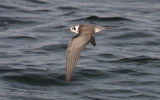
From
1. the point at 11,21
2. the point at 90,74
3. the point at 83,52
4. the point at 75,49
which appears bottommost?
the point at 90,74

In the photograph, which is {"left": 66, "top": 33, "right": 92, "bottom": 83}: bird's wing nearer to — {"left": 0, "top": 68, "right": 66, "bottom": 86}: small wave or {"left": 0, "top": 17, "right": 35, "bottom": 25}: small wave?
{"left": 0, "top": 68, "right": 66, "bottom": 86}: small wave

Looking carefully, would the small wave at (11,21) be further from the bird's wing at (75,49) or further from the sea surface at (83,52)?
the bird's wing at (75,49)

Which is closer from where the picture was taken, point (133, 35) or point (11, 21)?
point (133, 35)

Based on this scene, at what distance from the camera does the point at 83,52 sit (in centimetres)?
1602

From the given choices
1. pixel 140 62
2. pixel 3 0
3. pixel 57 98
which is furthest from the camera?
pixel 3 0

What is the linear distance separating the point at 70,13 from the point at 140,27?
288 centimetres

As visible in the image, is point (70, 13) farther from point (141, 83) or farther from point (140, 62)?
point (141, 83)

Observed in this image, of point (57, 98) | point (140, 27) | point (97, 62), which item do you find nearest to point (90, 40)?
point (57, 98)

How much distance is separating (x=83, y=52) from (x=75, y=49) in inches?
214

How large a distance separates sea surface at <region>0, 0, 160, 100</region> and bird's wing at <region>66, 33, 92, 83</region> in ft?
6.41

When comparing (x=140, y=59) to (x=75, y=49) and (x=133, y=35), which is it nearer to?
(x=133, y=35)

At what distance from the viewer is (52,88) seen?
43.3ft

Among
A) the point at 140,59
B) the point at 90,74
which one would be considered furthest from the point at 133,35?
the point at 90,74

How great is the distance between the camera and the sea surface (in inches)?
513
